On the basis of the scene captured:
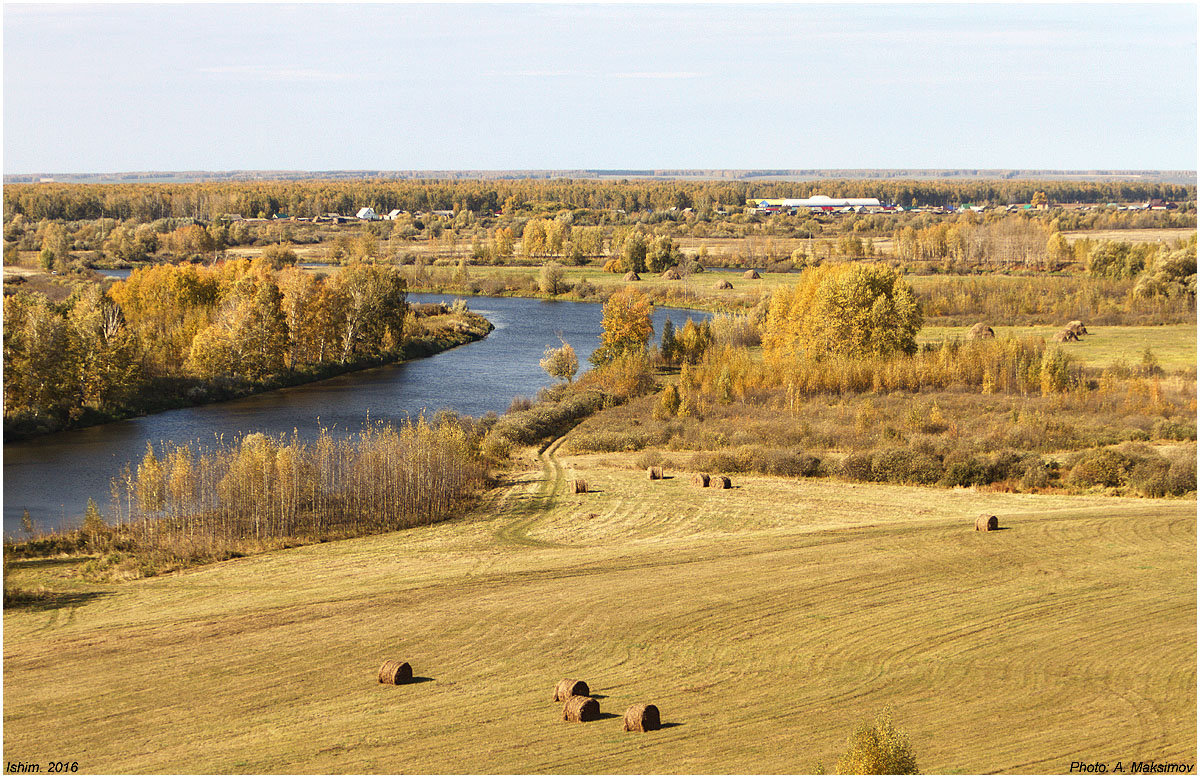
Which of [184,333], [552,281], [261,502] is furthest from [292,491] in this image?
[552,281]

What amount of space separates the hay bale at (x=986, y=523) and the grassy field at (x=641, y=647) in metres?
0.80

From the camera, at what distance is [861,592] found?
2523 centimetres

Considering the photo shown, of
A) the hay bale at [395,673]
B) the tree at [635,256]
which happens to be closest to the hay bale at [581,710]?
the hay bale at [395,673]

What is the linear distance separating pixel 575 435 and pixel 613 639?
907 inches

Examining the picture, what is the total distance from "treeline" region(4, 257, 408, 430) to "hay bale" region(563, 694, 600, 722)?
115ft

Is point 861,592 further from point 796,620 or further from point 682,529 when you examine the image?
point 682,529

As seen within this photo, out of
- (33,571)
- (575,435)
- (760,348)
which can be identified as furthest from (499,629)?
(760,348)

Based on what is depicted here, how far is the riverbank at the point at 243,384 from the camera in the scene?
4534 centimetres

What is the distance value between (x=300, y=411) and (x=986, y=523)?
107 feet

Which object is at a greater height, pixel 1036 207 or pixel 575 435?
pixel 1036 207

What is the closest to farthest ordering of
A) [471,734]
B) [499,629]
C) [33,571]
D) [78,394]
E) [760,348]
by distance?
[471,734], [499,629], [33,571], [78,394], [760,348]

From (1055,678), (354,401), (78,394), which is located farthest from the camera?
(354,401)

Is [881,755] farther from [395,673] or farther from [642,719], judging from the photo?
[395,673]

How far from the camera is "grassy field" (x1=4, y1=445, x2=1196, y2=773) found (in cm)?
1731
